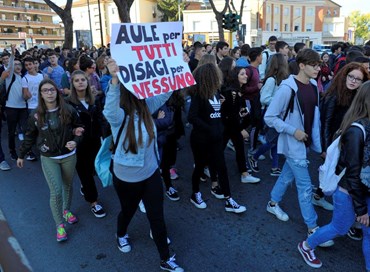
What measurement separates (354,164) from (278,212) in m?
1.65

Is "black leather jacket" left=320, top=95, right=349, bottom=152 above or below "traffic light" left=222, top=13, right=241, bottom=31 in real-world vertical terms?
below

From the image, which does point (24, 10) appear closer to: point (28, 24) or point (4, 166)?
point (28, 24)

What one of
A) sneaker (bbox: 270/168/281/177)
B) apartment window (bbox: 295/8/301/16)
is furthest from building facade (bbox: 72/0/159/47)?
sneaker (bbox: 270/168/281/177)

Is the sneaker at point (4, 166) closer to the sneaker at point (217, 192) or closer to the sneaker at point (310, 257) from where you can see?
the sneaker at point (217, 192)

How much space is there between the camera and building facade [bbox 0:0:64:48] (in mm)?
65062

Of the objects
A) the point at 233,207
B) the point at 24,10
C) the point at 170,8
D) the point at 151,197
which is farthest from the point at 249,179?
the point at 24,10

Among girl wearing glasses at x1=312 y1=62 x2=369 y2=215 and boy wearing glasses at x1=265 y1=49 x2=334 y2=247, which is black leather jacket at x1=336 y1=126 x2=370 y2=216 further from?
girl wearing glasses at x1=312 y1=62 x2=369 y2=215

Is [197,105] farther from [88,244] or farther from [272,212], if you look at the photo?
[88,244]

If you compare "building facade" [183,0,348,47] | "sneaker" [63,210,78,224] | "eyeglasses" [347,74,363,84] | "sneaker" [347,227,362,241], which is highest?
"building facade" [183,0,348,47]

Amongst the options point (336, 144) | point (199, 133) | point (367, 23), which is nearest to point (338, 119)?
point (336, 144)

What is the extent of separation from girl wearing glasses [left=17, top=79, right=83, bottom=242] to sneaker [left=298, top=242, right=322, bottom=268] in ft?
8.15

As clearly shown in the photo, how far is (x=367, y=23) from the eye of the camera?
83.2m

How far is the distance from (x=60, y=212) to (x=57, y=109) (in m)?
1.15

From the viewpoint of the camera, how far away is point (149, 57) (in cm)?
276
